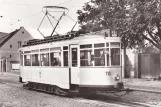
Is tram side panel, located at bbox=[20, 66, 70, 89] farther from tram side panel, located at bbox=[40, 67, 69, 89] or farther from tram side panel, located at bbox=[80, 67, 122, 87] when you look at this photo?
tram side panel, located at bbox=[80, 67, 122, 87]

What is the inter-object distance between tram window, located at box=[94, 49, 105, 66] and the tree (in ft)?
17.0

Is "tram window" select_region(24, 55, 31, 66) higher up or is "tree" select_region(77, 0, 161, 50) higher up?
"tree" select_region(77, 0, 161, 50)

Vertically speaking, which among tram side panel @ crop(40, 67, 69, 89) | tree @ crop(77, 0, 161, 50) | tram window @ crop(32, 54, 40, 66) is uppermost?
tree @ crop(77, 0, 161, 50)

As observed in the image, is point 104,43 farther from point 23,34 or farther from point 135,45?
point 23,34

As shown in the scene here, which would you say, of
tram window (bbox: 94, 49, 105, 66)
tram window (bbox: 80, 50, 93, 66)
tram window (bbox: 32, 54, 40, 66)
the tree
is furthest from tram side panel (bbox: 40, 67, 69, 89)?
the tree

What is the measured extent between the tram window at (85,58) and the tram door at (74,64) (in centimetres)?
27

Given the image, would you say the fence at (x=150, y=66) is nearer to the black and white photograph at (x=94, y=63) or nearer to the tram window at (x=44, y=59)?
the black and white photograph at (x=94, y=63)

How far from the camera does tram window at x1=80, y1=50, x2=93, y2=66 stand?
12516 millimetres

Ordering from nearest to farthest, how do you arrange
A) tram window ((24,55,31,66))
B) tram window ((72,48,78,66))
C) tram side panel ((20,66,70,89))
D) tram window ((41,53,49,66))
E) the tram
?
the tram
tram window ((72,48,78,66))
tram side panel ((20,66,70,89))
tram window ((41,53,49,66))
tram window ((24,55,31,66))

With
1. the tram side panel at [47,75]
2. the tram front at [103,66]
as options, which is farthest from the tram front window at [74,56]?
the tram front at [103,66]

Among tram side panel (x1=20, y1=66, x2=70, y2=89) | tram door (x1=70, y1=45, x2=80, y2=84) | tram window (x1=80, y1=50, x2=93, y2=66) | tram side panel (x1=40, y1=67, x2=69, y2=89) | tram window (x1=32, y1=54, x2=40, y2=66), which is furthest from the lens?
tram window (x1=32, y1=54, x2=40, y2=66)

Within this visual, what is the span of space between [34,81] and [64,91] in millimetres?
3491

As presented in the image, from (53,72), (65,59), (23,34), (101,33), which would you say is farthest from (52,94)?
(23,34)

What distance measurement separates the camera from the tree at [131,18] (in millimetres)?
19250
